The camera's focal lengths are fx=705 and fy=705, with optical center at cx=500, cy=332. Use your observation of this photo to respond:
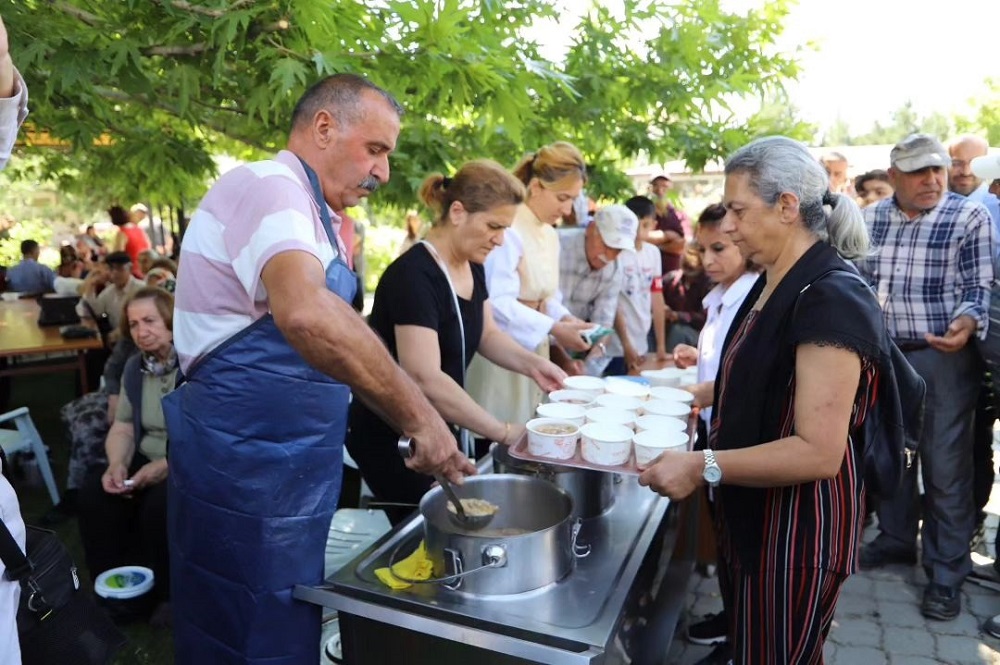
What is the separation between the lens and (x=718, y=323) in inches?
116

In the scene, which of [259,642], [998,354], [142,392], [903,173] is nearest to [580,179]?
[903,173]

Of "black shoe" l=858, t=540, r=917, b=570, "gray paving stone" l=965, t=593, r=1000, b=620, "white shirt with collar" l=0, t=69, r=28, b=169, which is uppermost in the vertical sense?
"white shirt with collar" l=0, t=69, r=28, b=169

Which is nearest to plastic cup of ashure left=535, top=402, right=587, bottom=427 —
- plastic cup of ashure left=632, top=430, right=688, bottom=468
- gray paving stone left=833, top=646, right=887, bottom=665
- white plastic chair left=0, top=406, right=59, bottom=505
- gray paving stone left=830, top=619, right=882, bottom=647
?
plastic cup of ashure left=632, top=430, right=688, bottom=468

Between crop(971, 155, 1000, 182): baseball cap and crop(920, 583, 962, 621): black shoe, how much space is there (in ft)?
6.29

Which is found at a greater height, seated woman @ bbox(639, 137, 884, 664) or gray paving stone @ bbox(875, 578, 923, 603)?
seated woman @ bbox(639, 137, 884, 664)

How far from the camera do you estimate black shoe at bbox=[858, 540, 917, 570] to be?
12.3 feet

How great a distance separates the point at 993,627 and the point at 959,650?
0.74ft

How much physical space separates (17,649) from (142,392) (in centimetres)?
216

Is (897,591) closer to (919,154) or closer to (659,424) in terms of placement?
(919,154)

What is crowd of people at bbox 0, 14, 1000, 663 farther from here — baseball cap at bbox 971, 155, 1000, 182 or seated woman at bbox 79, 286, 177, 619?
baseball cap at bbox 971, 155, 1000, 182

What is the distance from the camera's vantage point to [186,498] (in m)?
1.65

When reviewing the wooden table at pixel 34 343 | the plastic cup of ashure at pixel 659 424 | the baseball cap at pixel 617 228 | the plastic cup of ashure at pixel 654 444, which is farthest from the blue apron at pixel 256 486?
the wooden table at pixel 34 343

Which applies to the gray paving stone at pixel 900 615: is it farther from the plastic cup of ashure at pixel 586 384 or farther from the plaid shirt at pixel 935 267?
the plastic cup of ashure at pixel 586 384

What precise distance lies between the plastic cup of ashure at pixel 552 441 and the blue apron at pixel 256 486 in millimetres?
616
